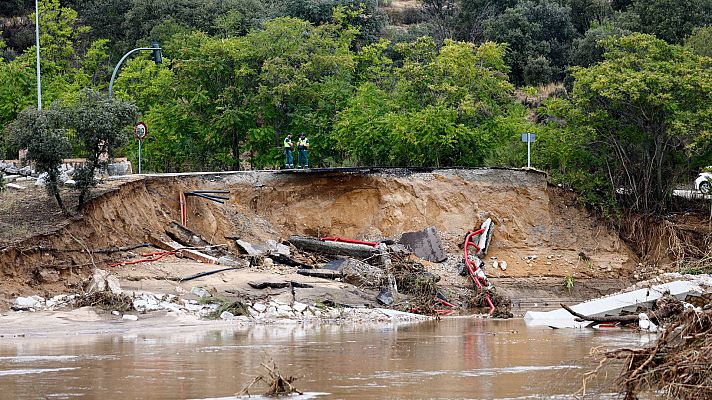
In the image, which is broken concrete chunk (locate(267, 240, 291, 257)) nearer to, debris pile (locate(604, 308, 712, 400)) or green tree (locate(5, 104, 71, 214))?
green tree (locate(5, 104, 71, 214))

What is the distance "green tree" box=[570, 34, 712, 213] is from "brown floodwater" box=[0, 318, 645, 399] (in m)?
12.9

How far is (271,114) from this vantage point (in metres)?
42.3

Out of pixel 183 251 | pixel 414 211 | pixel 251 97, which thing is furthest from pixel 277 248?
pixel 251 97

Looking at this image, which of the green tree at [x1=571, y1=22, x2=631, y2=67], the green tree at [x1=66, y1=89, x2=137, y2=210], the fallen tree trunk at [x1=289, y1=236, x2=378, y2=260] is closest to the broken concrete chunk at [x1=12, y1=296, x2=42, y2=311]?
the green tree at [x1=66, y1=89, x2=137, y2=210]

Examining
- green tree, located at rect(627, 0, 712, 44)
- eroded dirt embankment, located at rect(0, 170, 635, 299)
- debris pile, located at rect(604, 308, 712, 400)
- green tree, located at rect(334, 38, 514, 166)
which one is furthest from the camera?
green tree, located at rect(627, 0, 712, 44)

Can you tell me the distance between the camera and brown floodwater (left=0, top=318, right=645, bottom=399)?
15672mm

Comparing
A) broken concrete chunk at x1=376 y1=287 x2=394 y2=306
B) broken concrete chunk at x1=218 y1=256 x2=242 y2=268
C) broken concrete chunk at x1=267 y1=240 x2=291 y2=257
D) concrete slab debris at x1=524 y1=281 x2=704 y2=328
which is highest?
broken concrete chunk at x1=267 y1=240 x2=291 y2=257

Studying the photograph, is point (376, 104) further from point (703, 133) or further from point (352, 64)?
point (703, 133)

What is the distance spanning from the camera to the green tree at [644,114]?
35.5 metres

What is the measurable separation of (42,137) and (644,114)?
19.0 metres

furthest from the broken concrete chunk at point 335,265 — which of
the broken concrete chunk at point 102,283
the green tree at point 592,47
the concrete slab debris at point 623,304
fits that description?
the green tree at point 592,47

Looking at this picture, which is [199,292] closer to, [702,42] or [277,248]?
[277,248]

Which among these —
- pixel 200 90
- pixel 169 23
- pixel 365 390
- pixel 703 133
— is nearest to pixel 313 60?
pixel 200 90

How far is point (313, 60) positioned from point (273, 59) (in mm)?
1677
